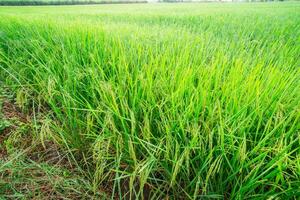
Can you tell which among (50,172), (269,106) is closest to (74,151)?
(50,172)

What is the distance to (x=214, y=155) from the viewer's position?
33.3 inches

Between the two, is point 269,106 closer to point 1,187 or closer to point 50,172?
point 50,172

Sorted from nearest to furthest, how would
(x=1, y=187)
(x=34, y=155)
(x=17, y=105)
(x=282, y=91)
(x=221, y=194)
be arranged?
(x=221, y=194) → (x=1, y=187) → (x=282, y=91) → (x=34, y=155) → (x=17, y=105)

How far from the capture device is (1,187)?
2.92ft

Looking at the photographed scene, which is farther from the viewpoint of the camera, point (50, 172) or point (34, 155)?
Result: point (34, 155)

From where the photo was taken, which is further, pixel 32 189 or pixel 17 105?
pixel 17 105

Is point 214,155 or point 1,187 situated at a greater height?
point 214,155

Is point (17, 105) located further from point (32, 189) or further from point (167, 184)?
point (167, 184)

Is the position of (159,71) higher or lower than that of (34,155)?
higher

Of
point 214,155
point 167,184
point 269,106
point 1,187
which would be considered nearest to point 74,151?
point 1,187

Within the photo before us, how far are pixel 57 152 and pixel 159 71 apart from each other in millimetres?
556

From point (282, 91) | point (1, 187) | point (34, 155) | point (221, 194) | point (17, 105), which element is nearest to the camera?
point (221, 194)

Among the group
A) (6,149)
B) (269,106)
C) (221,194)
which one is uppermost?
(269,106)

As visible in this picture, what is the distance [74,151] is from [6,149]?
0.34 m
